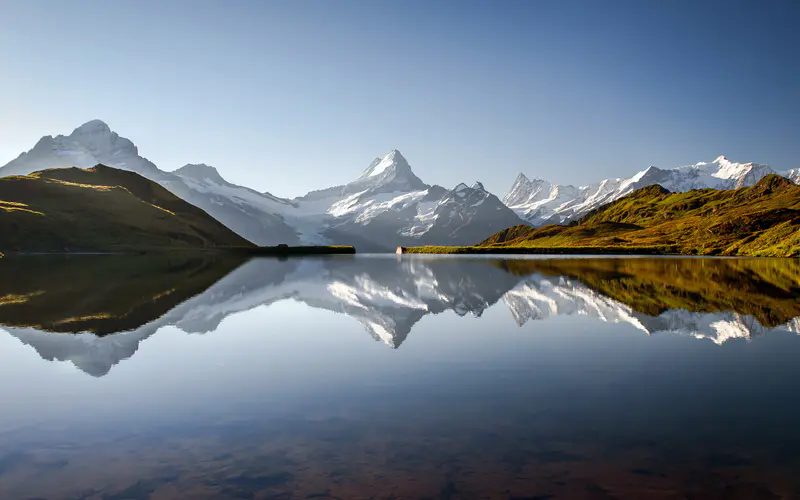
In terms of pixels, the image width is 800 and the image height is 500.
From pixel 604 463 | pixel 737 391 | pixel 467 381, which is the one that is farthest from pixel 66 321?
pixel 737 391

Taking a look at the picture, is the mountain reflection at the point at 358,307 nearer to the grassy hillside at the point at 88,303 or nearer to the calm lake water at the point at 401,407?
the grassy hillside at the point at 88,303

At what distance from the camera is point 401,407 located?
56.4ft

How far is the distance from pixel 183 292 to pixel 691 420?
172ft

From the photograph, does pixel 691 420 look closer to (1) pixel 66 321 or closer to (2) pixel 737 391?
(2) pixel 737 391

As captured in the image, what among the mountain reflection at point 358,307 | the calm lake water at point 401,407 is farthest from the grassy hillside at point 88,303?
the calm lake water at point 401,407

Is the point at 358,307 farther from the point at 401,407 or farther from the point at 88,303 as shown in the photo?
the point at 401,407

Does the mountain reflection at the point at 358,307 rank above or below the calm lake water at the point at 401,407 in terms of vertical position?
above

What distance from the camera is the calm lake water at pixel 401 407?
1179 centimetres

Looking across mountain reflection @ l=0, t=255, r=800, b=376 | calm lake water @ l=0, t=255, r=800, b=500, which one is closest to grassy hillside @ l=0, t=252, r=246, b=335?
mountain reflection @ l=0, t=255, r=800, b=376

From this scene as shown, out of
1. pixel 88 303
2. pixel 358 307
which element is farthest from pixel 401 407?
pixel 88 303

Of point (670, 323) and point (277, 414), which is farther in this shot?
point (670, 323)

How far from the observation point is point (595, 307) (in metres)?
43.4

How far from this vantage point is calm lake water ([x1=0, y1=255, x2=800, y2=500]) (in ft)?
38.7

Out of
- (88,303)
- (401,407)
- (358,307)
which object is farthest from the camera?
(88,303)
